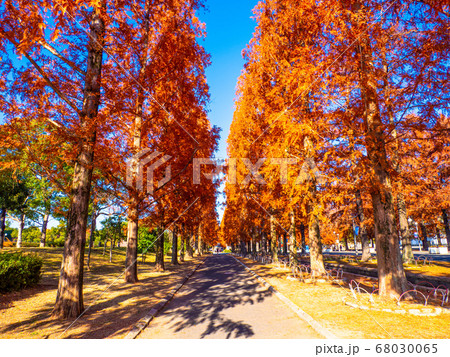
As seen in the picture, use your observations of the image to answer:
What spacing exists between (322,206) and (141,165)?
8451 mm

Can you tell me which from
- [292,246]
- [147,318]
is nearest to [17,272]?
[147,318]

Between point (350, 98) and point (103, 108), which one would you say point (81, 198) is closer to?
point (103, 108)

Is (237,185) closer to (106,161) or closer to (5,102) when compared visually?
(106,161)

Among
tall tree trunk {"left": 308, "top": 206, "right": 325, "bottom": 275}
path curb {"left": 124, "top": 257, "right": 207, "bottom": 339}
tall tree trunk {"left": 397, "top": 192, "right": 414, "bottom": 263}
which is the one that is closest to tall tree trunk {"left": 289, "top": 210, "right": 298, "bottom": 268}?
tall tree trunk {"left": 308, "top": 206, "right": 325, "bottom": 275}

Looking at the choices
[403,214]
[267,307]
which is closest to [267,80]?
[267,307]

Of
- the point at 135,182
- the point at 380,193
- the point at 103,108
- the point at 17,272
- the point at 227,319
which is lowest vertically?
the point at 227,319

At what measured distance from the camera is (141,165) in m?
12.0

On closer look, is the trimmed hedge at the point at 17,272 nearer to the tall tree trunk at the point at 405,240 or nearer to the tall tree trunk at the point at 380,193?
the tall tree trunk at the point at 380,193

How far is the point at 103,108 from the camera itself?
962 cm

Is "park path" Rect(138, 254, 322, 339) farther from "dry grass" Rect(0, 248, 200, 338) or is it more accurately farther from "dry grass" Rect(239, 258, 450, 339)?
"dry grass" Rect(0, 248, 200, 338)

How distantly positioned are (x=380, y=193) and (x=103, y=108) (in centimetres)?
1037

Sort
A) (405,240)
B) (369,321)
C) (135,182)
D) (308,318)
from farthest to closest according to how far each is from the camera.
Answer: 1. (405,240)
2. (135,182)
3. (308,318)
4. (369,321)

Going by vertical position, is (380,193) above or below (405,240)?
above

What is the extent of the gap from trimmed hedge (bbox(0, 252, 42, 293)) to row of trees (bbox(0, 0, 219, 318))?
Answer: 2471mm
